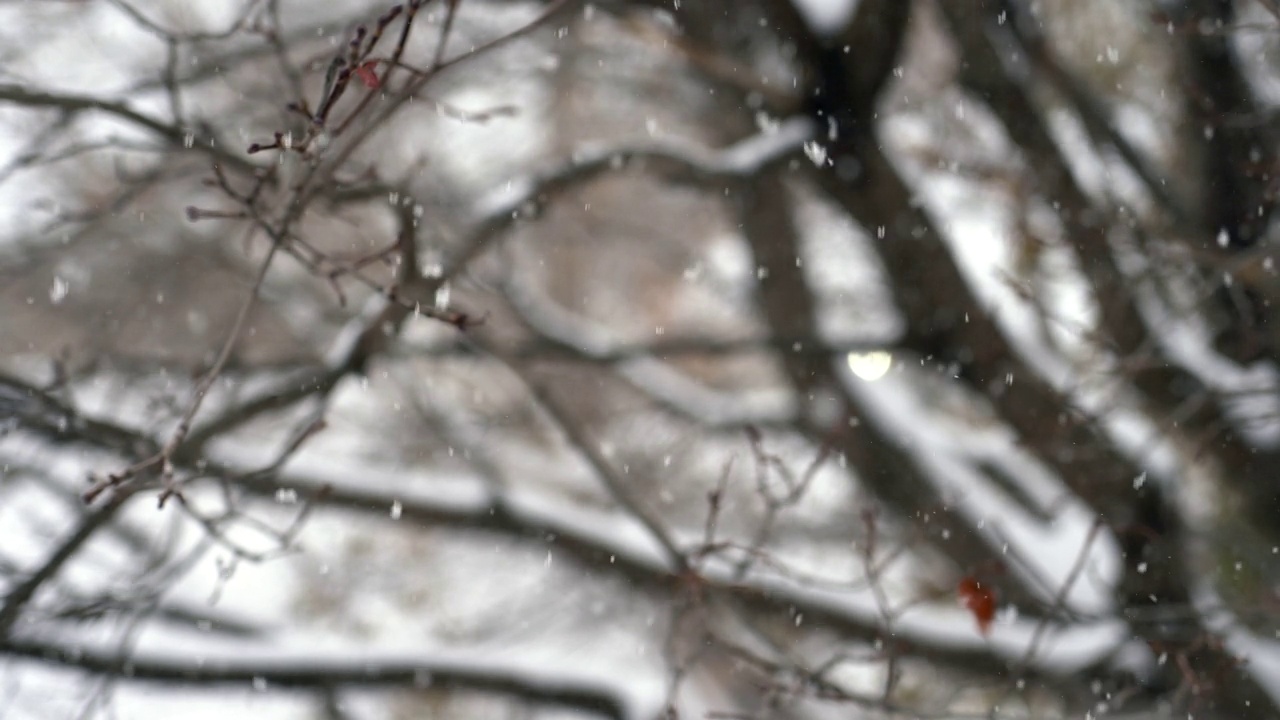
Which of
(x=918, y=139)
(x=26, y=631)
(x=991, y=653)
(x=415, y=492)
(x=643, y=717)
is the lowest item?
(x=26, y=631)

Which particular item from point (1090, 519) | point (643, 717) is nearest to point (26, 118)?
point (643, 717)

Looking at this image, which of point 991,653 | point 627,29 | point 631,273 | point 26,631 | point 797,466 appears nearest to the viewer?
point 26,631

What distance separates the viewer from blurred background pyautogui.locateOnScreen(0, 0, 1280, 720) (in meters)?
3.27

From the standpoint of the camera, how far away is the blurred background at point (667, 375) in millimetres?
3273

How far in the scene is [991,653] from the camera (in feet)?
12.1

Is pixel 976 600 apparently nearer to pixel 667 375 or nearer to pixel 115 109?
pixel 667 375

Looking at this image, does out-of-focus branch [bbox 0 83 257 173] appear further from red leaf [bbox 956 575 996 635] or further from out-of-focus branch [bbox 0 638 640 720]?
red leaf [bbox 956 575 996 635]

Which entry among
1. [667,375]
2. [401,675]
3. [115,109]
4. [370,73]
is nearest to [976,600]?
[401,675]

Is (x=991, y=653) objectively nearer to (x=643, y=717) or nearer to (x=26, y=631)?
(x=643, y=717)

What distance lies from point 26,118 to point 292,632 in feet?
6.32

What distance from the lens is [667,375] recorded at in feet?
17.4

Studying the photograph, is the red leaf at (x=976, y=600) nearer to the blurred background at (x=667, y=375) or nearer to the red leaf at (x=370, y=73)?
the blurred background at (x=667, y=375)

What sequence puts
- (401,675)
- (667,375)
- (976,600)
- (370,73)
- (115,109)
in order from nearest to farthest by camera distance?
(370,73) → (115,109) → (976,600) → (401,675) → (667,375)

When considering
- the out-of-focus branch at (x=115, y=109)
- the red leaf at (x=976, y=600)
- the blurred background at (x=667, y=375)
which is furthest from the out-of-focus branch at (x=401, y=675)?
the out-of-focus branch at (x=115, y=109)
